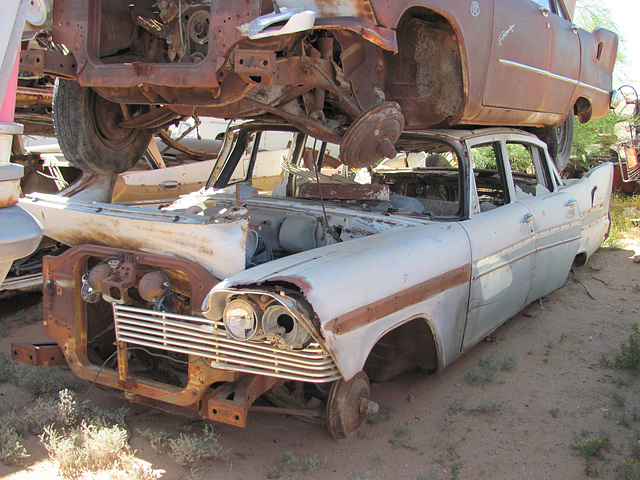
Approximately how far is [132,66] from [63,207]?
103cm

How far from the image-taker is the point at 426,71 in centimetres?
417

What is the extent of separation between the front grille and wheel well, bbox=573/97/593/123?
4739 mm

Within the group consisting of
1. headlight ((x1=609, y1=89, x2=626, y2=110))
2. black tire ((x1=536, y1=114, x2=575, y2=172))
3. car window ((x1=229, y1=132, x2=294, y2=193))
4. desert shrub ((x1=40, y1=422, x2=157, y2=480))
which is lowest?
desert shrub ((x1=40, y1=422, x2=157, y2=480))

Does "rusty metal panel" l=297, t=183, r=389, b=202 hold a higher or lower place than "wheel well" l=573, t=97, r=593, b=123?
lower

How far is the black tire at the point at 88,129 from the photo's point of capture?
172 inches

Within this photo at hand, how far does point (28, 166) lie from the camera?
6.34m

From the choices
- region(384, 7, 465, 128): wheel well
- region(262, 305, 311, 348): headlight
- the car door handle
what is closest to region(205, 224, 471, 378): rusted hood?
region(262, 305, 311, 348): headlight

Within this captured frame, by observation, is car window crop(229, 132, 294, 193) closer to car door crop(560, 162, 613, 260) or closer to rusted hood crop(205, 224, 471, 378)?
rusted hood crop(205, 224, 471, 378)

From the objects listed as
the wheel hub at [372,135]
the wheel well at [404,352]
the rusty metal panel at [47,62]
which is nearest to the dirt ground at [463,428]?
the wheel well at [404,352]

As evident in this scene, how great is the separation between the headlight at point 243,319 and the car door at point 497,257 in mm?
1615

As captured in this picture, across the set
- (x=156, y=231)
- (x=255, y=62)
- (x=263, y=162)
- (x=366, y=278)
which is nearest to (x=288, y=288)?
(x=366, y=278)

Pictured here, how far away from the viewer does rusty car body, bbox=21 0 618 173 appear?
328 centimetres

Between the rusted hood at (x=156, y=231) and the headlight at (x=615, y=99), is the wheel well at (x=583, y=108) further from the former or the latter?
the rusted hood at (x=156, y=231)

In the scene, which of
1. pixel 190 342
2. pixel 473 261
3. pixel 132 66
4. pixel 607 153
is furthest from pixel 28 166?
pixel 607 153
